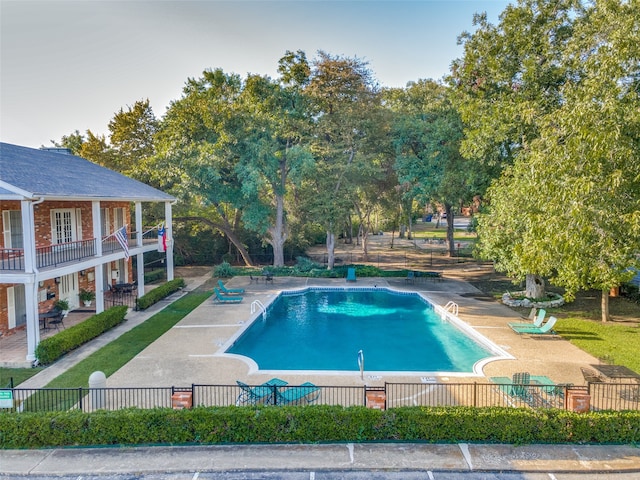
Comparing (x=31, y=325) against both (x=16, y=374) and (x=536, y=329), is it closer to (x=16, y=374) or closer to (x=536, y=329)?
(x=16, y=374)

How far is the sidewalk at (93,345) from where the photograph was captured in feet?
42.9

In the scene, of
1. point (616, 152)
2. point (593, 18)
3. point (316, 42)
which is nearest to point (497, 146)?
point (593, 18)

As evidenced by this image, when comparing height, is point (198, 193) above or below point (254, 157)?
below

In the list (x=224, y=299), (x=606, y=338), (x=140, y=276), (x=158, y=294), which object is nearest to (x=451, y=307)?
(x=606, y=338)

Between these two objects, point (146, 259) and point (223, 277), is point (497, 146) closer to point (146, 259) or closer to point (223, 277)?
point (223, 277)

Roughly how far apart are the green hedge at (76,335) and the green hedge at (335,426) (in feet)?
16.6

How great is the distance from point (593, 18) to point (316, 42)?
727 inches

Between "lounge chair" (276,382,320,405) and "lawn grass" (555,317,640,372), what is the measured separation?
1044cm

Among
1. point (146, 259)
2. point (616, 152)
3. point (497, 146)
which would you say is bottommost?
point (146, 259)

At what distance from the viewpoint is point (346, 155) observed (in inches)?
1255

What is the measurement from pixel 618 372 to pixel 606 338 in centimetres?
Answer: 512

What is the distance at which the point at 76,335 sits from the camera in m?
15.8

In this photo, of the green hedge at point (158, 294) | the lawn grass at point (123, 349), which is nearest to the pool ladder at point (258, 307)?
the lawn grass at point (123, 349)

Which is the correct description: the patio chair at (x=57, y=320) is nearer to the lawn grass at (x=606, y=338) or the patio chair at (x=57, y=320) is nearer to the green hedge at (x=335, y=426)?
the green hedge at (x=335, y=426)
